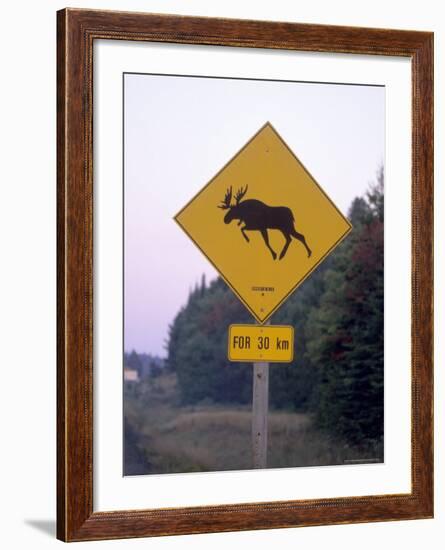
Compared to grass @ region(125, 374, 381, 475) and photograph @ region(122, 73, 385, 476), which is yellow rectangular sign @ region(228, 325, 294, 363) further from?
grass @ region(125, 374, 381, 475)

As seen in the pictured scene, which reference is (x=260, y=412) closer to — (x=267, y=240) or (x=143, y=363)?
(x=143, y=363)

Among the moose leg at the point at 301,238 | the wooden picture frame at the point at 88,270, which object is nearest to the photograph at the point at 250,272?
the moose leg at the point at 301,238

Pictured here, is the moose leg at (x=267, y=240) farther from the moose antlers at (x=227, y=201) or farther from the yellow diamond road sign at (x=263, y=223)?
the moose antlers at (x=227, y=201)

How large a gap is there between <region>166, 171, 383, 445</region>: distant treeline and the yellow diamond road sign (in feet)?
0.17

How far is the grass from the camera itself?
5090 millimetres

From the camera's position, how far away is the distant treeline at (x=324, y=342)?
16.9ft

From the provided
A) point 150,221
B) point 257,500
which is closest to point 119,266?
point 150,221

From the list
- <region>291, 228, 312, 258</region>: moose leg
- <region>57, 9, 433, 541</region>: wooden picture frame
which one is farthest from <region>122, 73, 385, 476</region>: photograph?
<region>57, 9, 433, 541</region>: wooden picture frame

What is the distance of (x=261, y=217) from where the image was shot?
5.25m

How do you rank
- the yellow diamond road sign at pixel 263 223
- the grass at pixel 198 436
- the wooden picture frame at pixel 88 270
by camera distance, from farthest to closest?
the yellow diamond road sign at pixel 263 223 → the grass at pixel 198 436 → the wooden picture frame at pixel 88 270

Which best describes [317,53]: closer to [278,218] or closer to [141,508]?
[278,218]

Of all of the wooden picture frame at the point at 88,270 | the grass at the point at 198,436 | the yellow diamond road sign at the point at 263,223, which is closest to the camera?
the wooden picture frame at the point at 88,270

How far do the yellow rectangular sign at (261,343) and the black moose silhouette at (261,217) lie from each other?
0.25m

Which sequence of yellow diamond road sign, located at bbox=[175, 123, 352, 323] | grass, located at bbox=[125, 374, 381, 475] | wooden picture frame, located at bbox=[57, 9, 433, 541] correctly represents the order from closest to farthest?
1. wooden picture frame, located at bbox=[57, 9, 433, 541]
2. grass, located at bbox=[125, 374, 381, 475]
3. yellow diamond road sign, located at bbox=[175, 123, 352, 323]
